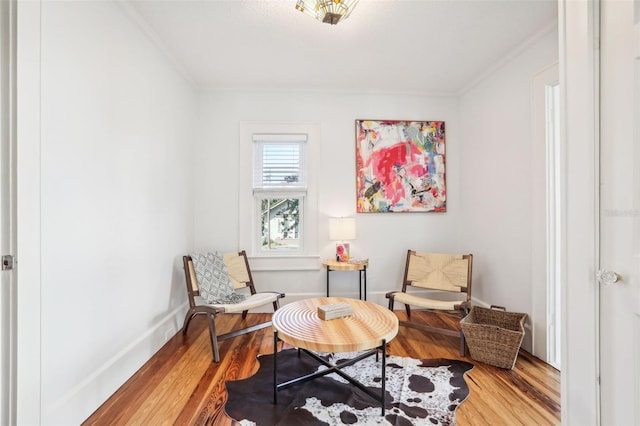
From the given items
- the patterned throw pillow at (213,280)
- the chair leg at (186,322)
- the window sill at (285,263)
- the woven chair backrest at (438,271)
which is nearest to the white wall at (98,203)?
the chair leg at (186,322)

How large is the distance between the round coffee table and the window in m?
1.33

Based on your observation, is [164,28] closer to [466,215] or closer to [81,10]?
[81,10]

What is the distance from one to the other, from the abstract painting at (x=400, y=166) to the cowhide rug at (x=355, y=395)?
1.79 metres

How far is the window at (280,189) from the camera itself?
3461mm

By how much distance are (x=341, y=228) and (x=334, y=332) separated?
1.52 m

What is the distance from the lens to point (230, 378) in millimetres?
2070

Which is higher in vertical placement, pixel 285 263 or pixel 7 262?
pixel 7 262

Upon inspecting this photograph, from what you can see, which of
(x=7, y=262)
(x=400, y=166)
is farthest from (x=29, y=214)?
(x=400, y=166)

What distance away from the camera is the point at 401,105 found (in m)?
3.53

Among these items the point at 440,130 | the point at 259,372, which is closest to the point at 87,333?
the point at 259,372

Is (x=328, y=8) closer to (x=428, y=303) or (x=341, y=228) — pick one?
(x=341, y=228)

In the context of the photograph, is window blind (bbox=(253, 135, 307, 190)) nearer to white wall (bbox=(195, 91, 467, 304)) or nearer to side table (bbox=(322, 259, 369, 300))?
white wall (bbox=(195, 91, 467, 304))

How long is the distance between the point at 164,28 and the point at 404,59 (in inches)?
82.8

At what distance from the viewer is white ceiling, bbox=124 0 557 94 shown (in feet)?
6.77
